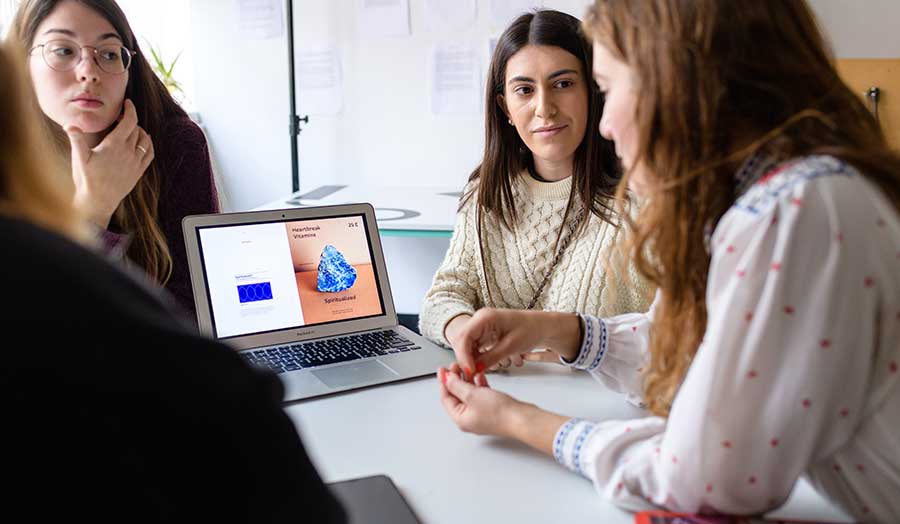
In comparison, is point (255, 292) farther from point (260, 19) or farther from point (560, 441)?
point (260, 19)

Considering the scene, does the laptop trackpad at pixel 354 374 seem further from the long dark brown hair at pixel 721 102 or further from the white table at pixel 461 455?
the long dark brown hair at pixel 721 102

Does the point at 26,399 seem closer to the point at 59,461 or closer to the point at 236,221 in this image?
the point at 59,461

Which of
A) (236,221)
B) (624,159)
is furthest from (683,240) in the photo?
(236,221)

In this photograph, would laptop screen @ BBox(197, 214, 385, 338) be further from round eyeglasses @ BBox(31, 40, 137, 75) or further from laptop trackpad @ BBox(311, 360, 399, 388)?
round eyeglasses @ BBox(31, 40, 137, 75)

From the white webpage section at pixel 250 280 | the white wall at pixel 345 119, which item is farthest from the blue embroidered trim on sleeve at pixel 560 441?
the white wall at pixel 345 119

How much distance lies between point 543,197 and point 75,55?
0.89 metres

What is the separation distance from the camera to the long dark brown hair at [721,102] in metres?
0.70

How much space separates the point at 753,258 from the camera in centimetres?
65

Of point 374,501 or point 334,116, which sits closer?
point 374,501

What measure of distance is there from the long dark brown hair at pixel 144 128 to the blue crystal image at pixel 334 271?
13.5 inches

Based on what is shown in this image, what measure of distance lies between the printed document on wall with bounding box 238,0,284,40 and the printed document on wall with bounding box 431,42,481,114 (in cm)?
61

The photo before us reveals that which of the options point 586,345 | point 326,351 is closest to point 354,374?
point 326,351

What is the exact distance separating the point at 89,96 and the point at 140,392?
1.17m

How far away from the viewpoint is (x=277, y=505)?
48 centimetres
